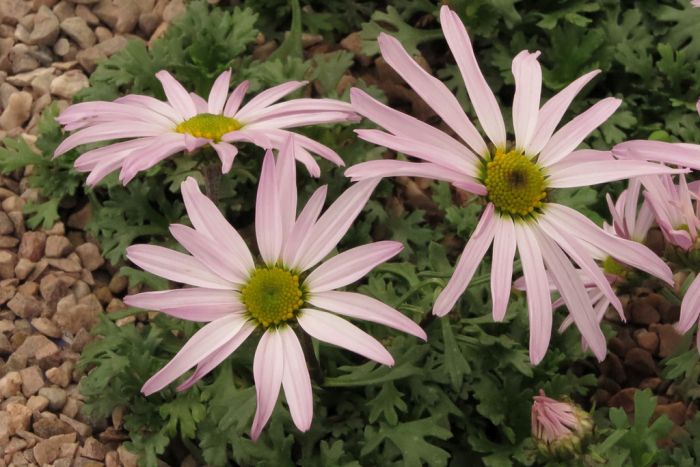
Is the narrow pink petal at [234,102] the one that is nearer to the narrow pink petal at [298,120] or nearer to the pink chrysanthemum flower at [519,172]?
the narrow pink petal at [298,120]

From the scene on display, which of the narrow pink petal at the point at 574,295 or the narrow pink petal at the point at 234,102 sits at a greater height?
the narrow pink petal at the point at 574,295

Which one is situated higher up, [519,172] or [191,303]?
[519,172]

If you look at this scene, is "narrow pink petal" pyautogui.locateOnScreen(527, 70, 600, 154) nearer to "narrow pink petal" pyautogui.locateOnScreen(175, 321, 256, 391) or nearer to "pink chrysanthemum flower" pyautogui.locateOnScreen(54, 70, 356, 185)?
"pink chrysanthemum flower" pyautogui.locateOnScreen(54, 70, 356, 185)

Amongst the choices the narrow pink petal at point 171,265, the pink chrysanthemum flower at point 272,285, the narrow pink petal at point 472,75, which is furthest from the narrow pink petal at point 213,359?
the narrow pink petal at point 472,75

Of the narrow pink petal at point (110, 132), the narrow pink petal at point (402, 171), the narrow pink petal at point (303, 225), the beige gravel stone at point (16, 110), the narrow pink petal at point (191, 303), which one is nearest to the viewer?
the narrow pink petal at point (402, 171)

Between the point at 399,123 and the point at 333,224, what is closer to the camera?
the point at 399,123

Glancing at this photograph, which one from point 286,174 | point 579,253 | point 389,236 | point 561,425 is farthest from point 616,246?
point 389,236

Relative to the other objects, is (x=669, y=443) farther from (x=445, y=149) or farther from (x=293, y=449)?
(x=445, y=149)

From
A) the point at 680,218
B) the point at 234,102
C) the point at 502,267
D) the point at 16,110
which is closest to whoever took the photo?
the point at 502,267

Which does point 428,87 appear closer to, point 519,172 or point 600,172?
point 519,172
